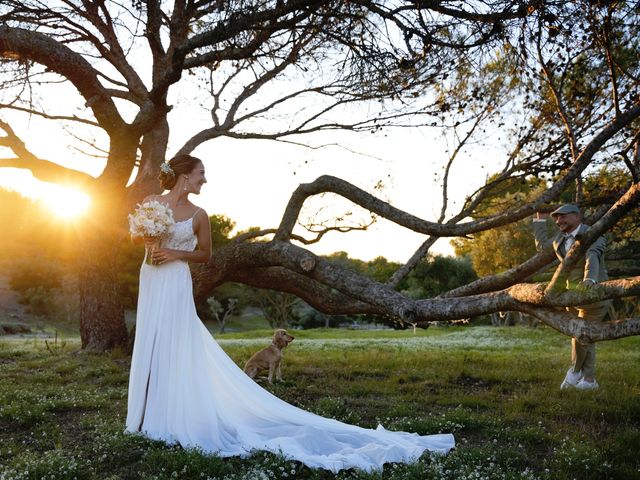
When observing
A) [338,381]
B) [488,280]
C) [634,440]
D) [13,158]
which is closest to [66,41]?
[13,158]

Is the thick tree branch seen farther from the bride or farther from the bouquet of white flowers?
the bouquet of white flowers

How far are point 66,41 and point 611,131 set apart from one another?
43.4ft

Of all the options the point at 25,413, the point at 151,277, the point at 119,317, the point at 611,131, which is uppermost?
the point at 611,131

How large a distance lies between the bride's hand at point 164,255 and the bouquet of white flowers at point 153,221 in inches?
3.6

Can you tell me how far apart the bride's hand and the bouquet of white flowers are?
92 mm

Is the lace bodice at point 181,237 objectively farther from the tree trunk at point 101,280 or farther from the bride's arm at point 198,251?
the tree trunk at point 101,280

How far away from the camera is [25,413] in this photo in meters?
7.91

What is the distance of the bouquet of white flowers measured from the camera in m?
7.18

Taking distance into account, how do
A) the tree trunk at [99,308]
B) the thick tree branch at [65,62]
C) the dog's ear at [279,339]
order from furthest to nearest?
the tree trunk at [99,308] → the thick tree branch at [65,62] → the dog's ear at [279,339]

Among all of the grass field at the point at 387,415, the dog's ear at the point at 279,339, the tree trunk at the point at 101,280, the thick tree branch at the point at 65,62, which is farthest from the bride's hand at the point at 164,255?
the tree trunk at the point at 101,280

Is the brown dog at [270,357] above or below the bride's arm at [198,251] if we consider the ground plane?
below

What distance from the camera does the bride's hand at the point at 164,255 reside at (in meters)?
7.38

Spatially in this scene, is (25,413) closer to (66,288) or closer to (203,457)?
(203,457)

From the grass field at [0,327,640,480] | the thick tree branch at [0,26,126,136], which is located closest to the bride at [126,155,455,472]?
the grass field at [0,327,640,480]
